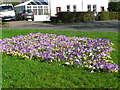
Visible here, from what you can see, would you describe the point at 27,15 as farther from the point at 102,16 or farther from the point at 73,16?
the point at 102,16

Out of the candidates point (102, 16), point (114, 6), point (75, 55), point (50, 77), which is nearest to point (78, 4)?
point (114, 6)

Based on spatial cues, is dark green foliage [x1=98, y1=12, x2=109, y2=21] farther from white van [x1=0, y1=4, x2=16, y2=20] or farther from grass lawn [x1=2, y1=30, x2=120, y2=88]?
grass lawn [x1=2, y1=30, x2=120, y2=88]

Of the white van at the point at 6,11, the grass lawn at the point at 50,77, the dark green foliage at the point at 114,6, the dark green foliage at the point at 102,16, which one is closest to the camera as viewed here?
the grass lawn at the point at 50,77

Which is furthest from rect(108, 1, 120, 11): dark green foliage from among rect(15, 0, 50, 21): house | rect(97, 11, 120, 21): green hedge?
rect(15, 0, 50, 21): house

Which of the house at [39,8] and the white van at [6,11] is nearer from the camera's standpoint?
the white van at [6,11]

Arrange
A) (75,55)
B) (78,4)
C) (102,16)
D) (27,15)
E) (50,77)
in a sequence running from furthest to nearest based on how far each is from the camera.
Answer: (78,4) < (27,15) < (102,16) < (75,55) < (50,77)

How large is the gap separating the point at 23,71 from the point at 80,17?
24.9 meters

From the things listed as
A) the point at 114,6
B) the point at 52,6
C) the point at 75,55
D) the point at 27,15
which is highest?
the point at 114,6

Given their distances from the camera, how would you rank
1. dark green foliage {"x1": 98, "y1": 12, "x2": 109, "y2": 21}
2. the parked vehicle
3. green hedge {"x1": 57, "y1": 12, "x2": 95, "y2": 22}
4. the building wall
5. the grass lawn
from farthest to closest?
the building wall < the parked vehicle < dark green foliage {"x1": 98, "y1": 12, "x2": 109, "y2": 21} < green hedge {"x1": 57, "y1": 12, "x2": 95, "y2": 22} < the grass lawn

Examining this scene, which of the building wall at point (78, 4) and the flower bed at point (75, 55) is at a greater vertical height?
the building wall at point (78, 4)

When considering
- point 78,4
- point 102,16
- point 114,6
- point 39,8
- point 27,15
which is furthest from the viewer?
point 114,6

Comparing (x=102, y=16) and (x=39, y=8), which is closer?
(x=102, y=16)

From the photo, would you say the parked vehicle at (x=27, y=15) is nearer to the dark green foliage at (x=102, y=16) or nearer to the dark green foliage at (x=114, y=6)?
the dark green foliage at (x=102, y=16)

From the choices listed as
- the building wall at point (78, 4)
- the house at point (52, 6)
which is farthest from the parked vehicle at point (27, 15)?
the building wall at point (78, 4)
